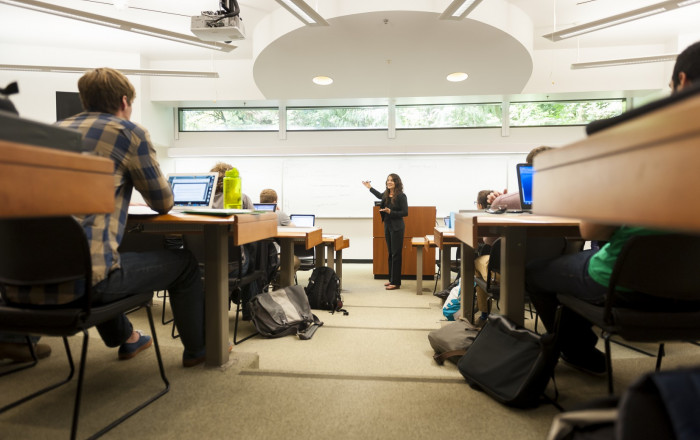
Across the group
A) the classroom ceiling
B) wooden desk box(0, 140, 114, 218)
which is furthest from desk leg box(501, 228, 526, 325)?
the classroom ceiling

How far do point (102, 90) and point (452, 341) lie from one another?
6.23ft

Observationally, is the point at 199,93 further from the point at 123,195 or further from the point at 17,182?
the point at 17,182

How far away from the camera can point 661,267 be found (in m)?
1.09

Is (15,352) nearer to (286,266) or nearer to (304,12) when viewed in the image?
(286,266)

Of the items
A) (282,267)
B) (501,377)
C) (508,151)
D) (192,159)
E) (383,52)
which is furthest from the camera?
(192,159)

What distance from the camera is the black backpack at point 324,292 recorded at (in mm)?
3400

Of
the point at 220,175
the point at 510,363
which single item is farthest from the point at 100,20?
the point at 510,363

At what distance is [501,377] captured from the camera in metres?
1.49

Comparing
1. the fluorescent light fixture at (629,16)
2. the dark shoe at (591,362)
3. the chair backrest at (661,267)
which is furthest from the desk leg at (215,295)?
the fluorescent light fixture at (629,16)

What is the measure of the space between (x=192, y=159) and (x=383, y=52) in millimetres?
4518

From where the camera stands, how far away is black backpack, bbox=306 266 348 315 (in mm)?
3400

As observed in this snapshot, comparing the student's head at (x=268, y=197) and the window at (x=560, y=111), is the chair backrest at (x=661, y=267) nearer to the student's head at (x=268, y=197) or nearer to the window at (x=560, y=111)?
the student's head at (x=268, y=197)

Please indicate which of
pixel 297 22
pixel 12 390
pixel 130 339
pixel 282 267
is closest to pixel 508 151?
pixel 297 22

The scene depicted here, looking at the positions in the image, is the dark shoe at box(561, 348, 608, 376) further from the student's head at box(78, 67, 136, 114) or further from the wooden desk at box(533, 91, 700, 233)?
the student's head at box(78, 67, 136, 114)
